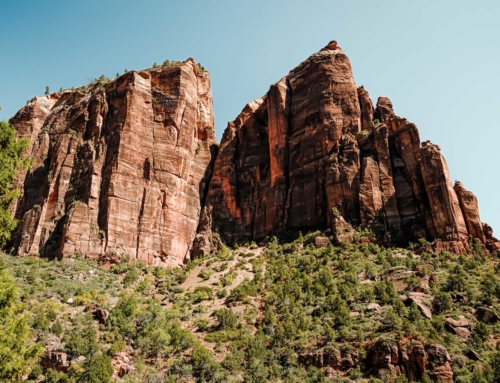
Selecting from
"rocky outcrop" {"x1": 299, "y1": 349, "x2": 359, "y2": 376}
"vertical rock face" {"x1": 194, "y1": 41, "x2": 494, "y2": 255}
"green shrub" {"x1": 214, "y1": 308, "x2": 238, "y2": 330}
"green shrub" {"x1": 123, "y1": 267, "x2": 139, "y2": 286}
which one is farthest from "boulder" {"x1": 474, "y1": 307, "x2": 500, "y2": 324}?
"green shrub" {"x1": 123, "y1": 267, "x2": 139, "y2": 286}

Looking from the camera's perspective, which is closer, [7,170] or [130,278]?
[7,170]

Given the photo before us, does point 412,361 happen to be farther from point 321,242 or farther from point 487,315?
point 321,242

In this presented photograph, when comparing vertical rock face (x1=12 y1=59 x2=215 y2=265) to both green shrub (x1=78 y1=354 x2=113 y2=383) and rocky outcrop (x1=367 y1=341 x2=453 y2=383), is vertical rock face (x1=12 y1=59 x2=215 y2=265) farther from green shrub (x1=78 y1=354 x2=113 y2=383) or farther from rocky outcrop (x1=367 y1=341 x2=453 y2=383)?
rocky outcrop (x1=367 y1=341 x2=453 y2=383)

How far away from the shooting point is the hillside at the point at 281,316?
33.5 m

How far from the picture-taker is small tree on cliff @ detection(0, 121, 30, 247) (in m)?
15.9

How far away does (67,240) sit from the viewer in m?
56.8

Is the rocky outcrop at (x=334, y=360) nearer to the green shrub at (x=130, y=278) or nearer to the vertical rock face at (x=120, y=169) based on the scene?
the green shrub at (x=130, y=278)

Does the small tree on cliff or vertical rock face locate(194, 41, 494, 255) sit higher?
vertical rock face locate(194, 41, 494, 255)

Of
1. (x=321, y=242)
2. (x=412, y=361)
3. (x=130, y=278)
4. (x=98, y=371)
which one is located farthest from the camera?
(x=321, y=242)

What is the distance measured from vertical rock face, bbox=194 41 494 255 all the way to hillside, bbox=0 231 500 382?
14.2 feet

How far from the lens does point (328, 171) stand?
62281mm

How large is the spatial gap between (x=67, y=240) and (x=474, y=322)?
155 ft

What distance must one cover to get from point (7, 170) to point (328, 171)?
165 feet

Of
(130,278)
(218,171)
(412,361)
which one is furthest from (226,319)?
(218,171)
